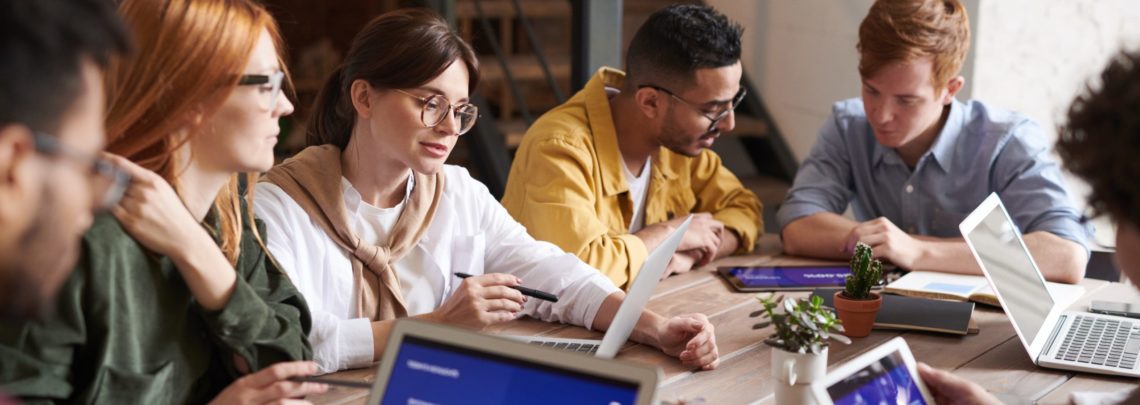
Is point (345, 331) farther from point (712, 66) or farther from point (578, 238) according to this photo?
point (712, 66)

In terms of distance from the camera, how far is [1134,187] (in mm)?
1165

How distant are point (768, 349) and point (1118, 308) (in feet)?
2.58

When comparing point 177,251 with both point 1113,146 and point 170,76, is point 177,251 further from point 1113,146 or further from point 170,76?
point 1113,146

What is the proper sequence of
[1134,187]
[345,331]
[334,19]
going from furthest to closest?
1. [334,19]
2. [345,331]
3. [1134,187]

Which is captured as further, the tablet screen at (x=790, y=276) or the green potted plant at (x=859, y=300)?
the tablet screen at (x=790, y=276)

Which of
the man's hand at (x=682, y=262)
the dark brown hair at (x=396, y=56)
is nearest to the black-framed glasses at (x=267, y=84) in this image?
the dark brown hair at (x=396, y=56)

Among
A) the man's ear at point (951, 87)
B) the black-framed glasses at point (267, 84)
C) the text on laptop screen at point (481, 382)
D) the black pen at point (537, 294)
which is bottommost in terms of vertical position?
the black pen at point (537, 294)

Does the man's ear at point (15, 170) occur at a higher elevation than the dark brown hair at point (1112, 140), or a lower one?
higher

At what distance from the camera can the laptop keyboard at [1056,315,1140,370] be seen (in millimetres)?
1932

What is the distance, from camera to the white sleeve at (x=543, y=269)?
2.11 metres

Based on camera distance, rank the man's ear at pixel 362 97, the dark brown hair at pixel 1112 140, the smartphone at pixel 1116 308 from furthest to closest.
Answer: the smartphone at pixel 1116 308
the man's ear at pixel 362 97
the dark brown hair at pixel 1112 140

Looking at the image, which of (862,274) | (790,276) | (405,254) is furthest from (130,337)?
(790,276)

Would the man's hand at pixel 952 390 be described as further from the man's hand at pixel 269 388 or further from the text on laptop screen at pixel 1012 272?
the man's hand at pixel 269 388

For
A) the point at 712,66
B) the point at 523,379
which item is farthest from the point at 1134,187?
the point at 712,66
